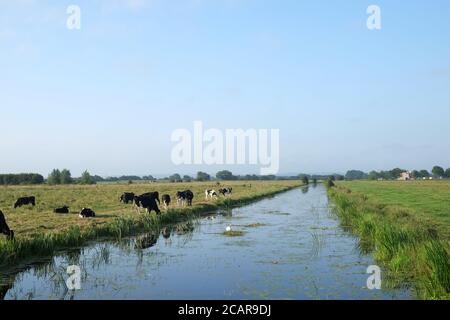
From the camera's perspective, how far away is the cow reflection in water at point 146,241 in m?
18.1

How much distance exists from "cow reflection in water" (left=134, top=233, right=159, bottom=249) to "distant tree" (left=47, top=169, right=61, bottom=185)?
3774 inches

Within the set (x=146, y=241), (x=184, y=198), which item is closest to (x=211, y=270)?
(x=146, y=241)

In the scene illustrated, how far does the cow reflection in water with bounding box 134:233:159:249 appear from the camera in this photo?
712 inches

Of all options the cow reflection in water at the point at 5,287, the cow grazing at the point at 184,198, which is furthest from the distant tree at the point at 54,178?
the cow reflection in water at the point at 5,287

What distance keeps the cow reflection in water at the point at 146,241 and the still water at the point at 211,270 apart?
0.04m

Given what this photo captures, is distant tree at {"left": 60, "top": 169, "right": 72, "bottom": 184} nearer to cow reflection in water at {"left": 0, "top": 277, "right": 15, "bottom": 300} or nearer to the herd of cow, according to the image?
the herd of cow

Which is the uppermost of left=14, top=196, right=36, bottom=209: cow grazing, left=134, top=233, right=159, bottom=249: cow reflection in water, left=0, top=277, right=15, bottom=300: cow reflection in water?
left=14, top=196, right=36, bottom=209: cow grazing

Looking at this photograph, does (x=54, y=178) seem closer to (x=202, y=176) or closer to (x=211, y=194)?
(x=202, y=176)

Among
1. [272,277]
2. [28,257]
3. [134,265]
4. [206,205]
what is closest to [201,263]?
[134,265]

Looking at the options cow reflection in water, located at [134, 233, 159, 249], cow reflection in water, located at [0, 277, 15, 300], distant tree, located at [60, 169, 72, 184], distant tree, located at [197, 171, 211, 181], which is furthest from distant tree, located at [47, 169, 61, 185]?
cow reflection in water, located at [0, 277, 15, 300]

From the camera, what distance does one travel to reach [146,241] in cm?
1944

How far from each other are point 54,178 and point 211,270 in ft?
352

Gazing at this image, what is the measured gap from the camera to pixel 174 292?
10992 millimetres

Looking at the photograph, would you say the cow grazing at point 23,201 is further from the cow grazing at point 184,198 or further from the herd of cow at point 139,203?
the cow grazing at point 184,198
